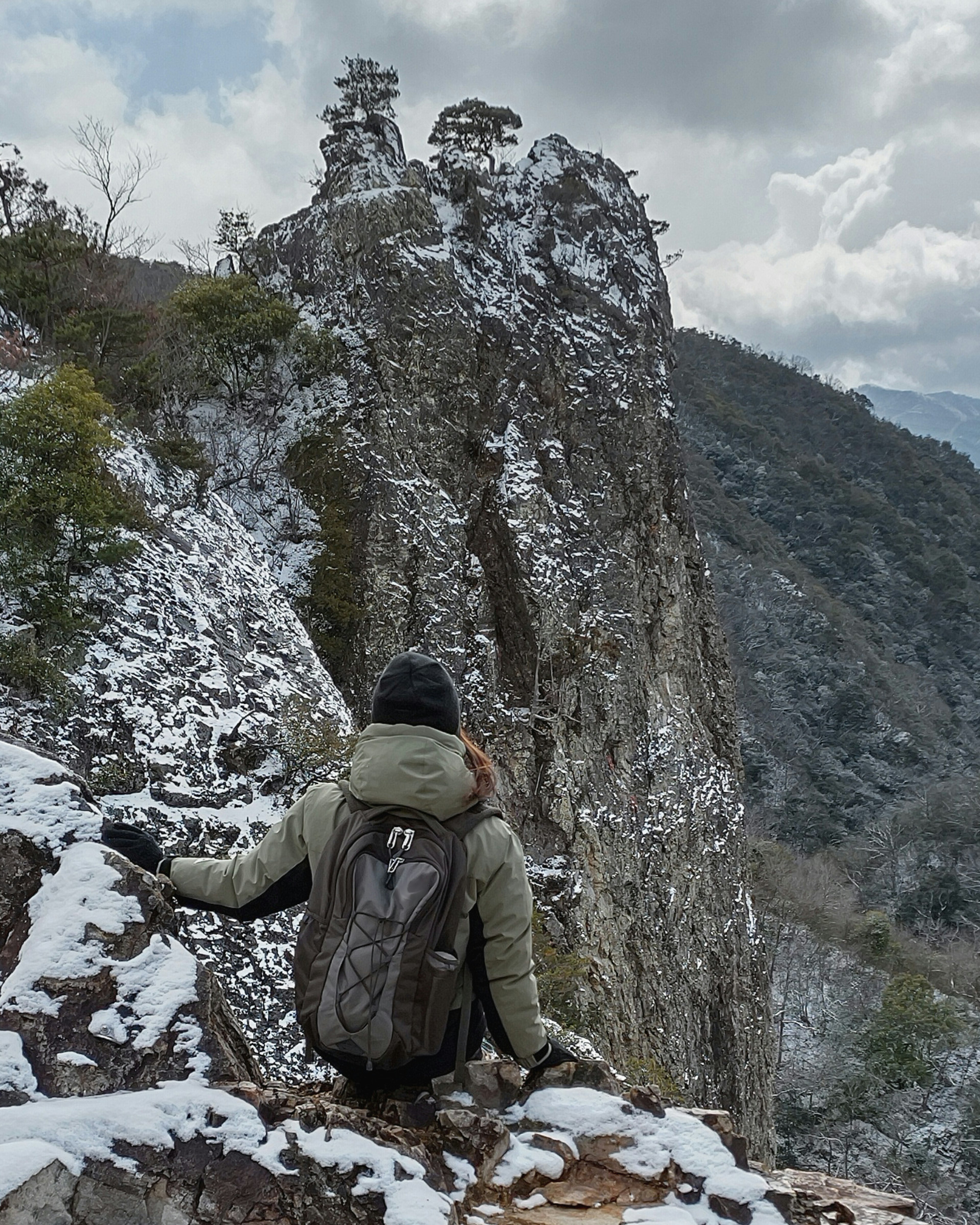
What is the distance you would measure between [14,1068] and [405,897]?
984 millimetres

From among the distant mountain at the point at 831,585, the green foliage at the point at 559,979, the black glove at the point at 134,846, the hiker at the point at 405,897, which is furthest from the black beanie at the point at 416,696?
the distant mountain at the point at 831,585

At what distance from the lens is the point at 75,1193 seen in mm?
1722

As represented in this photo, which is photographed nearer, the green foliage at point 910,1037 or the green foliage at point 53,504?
the green foliage at point 53,504

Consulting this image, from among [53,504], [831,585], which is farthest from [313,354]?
[831,585]

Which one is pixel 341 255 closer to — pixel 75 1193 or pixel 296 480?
A: pixel 296 480

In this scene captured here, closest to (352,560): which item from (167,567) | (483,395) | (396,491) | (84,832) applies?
(396,491)

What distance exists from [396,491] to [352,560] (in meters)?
1.38

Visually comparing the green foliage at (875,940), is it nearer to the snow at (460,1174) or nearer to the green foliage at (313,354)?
the green foliage at (313,354)

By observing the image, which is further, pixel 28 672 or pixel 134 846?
pixel 28 672

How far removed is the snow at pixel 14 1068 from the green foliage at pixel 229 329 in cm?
1116

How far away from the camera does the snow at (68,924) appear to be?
2027 mm

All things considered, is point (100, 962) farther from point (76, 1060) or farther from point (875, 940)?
point (875, 940)

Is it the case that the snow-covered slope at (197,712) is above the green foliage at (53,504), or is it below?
below

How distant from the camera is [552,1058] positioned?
2334mm
